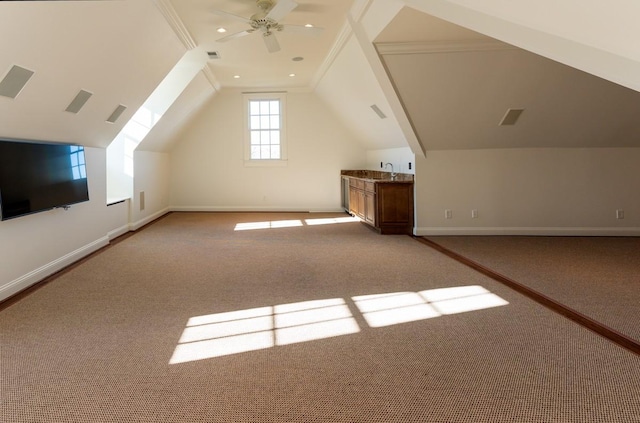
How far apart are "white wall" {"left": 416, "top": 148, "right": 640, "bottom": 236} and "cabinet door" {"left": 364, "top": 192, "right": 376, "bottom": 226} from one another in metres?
0.79

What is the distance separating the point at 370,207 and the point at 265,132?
4.23 metres

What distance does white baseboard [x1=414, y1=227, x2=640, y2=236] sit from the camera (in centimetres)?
608

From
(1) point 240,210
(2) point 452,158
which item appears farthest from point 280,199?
(2) point 452,158

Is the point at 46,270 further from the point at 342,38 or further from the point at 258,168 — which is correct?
the point at 258,168

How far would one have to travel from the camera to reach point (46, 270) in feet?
13.5

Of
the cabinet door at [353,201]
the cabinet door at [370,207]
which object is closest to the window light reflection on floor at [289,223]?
the cabinet door at [353,201]

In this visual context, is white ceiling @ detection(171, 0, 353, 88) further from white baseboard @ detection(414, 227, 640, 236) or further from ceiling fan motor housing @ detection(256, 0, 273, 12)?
white baseboard @ detection(414, 227, 640, 236)

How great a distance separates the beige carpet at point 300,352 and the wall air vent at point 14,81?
1.84 metres

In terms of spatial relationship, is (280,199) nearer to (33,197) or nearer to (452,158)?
(452,158)

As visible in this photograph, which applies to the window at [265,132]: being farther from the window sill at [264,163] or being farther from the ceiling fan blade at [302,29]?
the ceiling fan blade at [302,29]

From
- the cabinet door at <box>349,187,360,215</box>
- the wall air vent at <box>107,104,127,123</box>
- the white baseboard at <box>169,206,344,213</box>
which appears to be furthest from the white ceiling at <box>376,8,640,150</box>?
the white baseboard at <box>169,206,344,213</box>

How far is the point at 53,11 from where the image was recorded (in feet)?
9.39

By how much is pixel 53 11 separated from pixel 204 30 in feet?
8.40

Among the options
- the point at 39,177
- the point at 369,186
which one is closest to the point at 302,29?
the point at 369,186
